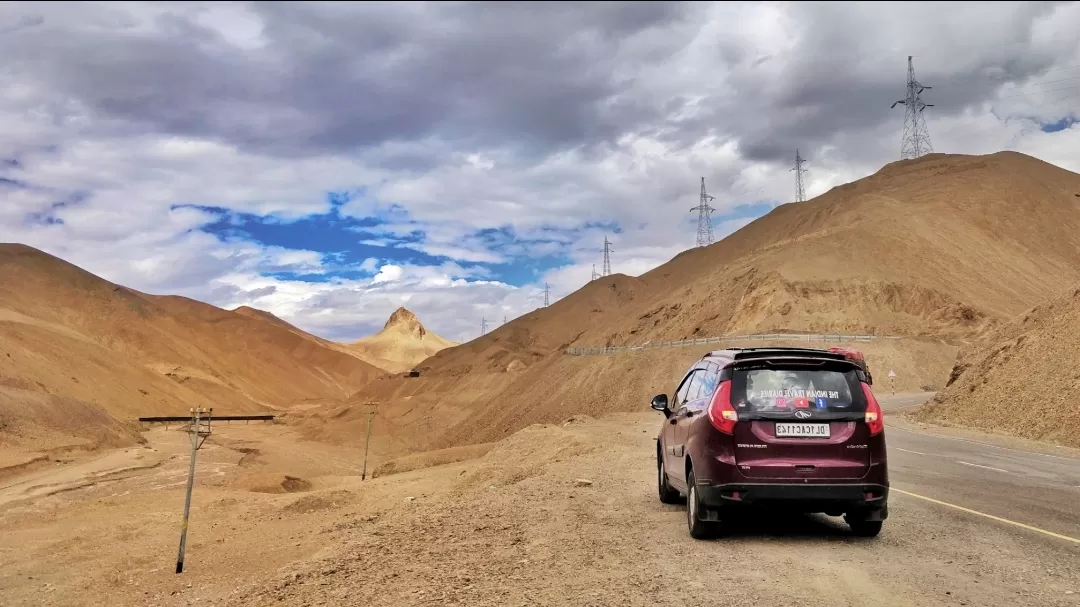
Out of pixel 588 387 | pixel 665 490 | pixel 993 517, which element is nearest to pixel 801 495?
pixel 665 490

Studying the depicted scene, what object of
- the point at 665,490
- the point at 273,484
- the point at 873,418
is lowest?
the point at 273,484

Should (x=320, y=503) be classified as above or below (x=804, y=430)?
below

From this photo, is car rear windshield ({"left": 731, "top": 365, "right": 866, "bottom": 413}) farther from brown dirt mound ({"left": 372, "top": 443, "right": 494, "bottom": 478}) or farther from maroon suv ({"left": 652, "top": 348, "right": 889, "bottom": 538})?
brown dirt mound ({"left": 372, "top": 443, "right": 494, "bottom": 478})

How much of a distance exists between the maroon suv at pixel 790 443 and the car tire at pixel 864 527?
11 mm

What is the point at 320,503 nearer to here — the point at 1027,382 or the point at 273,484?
the point at 273,484

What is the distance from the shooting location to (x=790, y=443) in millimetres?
8102

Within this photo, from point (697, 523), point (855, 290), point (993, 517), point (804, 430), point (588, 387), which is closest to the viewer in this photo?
point (804, 430)

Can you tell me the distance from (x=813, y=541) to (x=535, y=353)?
343 ft

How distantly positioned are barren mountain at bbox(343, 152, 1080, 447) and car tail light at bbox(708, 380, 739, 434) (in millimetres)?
41564

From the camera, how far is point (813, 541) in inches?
332

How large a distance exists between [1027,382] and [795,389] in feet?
83.5

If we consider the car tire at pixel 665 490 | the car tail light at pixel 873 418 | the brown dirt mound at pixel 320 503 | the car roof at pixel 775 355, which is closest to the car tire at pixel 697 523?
the car roof at pixel 775 355

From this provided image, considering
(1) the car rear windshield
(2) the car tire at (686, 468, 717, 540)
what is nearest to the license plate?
(1) the car rear windshield

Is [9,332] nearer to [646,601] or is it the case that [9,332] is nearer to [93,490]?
[93,490]
